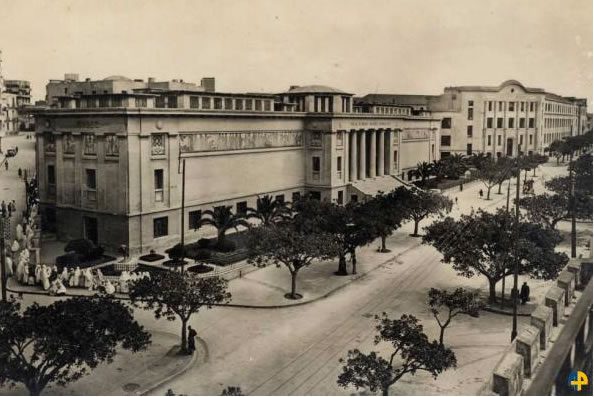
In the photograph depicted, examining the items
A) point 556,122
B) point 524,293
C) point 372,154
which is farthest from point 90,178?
point 556,122

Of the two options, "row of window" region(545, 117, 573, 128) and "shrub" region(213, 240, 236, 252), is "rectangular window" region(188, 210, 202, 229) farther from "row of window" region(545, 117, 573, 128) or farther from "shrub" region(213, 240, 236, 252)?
"row of window" region(545, 117, 573, 128)

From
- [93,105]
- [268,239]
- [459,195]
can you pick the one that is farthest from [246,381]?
[459,195]

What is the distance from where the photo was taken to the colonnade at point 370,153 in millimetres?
58125

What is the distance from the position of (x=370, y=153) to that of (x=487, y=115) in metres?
50.2

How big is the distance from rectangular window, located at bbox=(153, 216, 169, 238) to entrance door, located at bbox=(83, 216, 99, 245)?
3.87m

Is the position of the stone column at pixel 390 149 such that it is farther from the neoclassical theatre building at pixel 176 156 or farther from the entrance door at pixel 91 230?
the entrance door at pixel 91 230

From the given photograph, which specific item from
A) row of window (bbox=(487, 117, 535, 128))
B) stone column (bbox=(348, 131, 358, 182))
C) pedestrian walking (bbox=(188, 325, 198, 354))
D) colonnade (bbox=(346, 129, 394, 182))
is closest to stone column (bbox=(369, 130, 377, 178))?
colonnade (bbox=(346, 129, 394, 182))

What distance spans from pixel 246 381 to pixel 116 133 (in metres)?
21.5

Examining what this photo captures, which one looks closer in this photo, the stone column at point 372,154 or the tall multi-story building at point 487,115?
the stone column at point 372,154

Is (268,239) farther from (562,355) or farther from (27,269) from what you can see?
(562,355)

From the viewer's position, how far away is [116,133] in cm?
3725

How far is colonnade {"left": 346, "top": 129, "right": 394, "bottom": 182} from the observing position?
5812 centimetres

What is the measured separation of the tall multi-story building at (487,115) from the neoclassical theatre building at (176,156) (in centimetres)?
5081

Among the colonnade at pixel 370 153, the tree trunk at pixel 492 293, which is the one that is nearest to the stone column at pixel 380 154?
the colonnade at pixel 370 153
